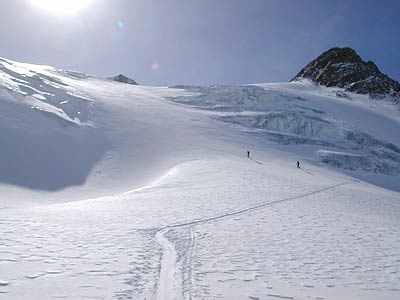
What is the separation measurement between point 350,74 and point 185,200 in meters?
95.4

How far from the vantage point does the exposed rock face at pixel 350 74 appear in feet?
297

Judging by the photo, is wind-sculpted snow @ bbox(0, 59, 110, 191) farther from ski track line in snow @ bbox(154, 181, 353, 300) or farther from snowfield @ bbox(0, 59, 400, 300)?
ski track line in snow @ bbox(154, 181, 353, 300)

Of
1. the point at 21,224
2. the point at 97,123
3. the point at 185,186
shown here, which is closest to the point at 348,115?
the point at 97,123

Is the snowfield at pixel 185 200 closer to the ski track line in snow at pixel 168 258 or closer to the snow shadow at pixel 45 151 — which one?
the ski track line in snow at pixel 168 258

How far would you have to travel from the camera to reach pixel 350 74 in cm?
9906

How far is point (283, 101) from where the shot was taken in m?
59.2

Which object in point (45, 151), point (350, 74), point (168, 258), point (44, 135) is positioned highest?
point (350, 74)

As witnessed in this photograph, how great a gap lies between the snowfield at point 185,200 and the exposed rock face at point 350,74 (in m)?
39.6

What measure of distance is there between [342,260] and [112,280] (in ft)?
18.1

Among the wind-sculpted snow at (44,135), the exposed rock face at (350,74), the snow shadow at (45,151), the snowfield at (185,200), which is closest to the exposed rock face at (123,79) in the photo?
the snowfield at (185,200)

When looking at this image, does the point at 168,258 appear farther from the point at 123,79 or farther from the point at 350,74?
the point at 350,74

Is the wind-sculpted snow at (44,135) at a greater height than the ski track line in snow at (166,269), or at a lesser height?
greater

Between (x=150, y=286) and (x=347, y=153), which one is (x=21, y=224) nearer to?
(x=150, y=286)

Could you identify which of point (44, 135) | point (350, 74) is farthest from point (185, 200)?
point (350, 74)
